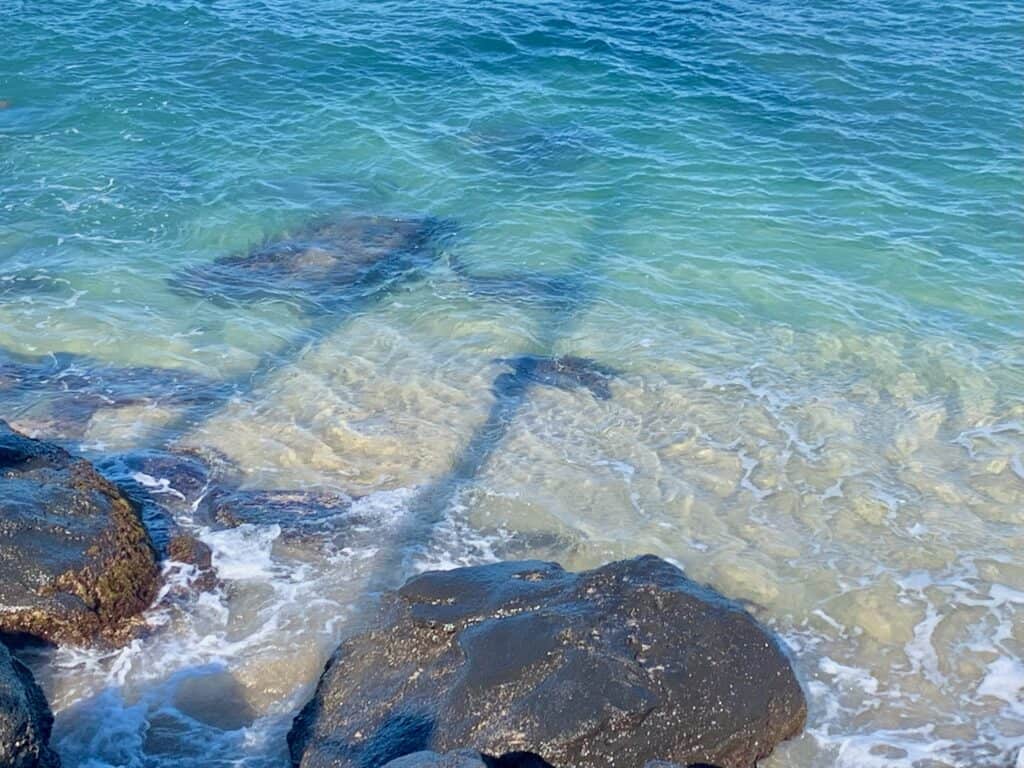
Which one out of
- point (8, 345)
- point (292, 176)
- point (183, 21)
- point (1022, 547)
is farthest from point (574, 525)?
→ point (183, 21)

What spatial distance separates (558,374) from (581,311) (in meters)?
1.73

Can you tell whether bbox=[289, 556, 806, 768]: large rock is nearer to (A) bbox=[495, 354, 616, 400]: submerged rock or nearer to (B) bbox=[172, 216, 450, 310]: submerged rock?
(A) bbox=[495, 354, 616, 400]: submerged rock

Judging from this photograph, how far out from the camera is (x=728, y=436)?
1295cm

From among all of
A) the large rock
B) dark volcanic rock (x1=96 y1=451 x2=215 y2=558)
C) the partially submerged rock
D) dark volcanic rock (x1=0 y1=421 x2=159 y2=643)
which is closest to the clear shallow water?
dark volcanic rock (x1=0 y1=421 x2=159 y2=643)

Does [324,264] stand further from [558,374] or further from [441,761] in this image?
[441,761]

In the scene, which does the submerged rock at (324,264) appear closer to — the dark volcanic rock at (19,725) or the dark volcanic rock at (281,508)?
the dark volcanic rock at (281,508)

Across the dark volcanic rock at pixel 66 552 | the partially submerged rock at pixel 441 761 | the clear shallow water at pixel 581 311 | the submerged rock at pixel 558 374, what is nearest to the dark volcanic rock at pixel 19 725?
the clear shallow water at pixel 581 311

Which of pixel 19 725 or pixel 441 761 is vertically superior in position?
pixel 441 761

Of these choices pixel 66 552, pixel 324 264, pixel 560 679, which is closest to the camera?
pixel 560 679

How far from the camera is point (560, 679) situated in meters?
7.96

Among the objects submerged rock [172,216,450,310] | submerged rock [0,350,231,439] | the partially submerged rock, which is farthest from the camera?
submerged rock [172,216,450,310]

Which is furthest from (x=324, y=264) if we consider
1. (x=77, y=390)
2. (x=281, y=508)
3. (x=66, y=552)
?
(x=66, y=552)

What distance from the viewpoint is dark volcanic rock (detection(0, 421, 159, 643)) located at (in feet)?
29.5

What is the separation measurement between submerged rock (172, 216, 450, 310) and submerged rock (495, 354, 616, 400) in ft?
9.76
